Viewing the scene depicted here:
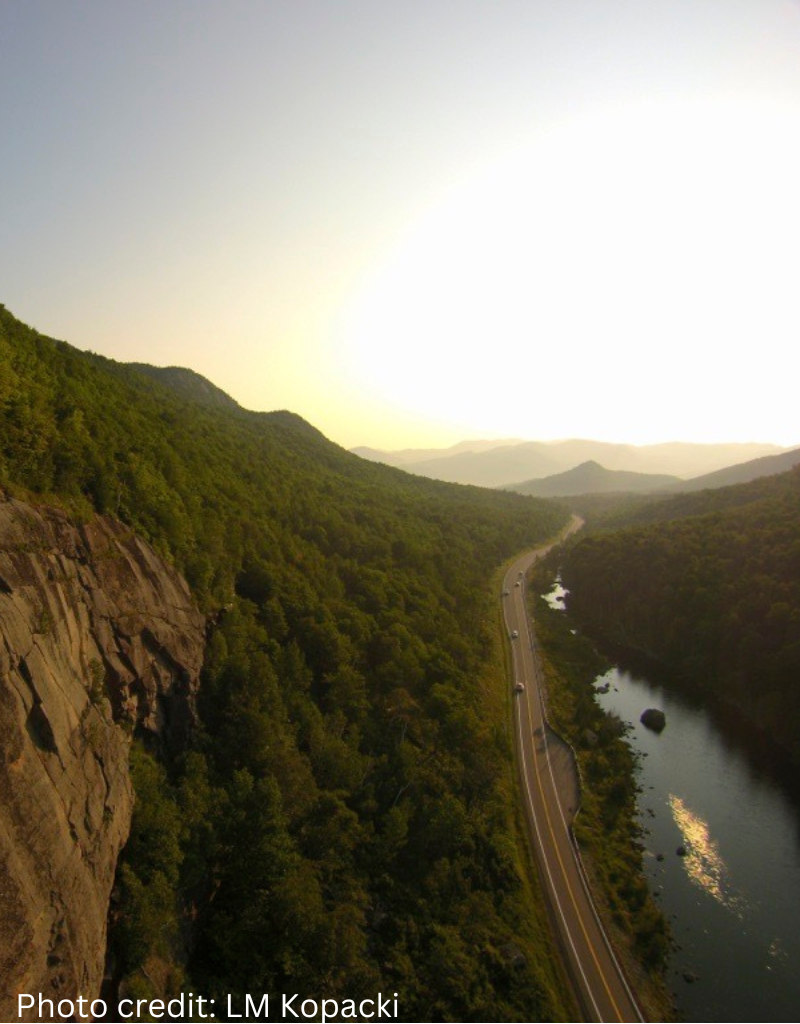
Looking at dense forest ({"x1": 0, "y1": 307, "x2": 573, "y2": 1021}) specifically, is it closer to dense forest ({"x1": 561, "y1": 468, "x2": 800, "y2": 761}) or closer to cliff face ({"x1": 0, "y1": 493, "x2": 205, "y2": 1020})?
cliff face ({"x1": 0, "y1": 493, "x2": 205, "y2": 1020})

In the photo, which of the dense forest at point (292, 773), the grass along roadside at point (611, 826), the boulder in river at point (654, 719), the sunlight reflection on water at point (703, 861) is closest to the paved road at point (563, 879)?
the grass along roadside at point (611, 826)

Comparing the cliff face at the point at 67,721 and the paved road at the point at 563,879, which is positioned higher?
the cliff face at the point at 67,721

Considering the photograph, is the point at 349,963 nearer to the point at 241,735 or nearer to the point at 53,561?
the point at 241,735

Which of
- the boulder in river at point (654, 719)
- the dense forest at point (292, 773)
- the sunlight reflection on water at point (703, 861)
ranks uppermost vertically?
the dense forest at point (292, 773)

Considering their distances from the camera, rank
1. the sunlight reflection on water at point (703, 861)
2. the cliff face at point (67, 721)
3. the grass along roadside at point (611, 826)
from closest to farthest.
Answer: the cliff face at point (67, 721) < the grass along roadside at point (611, 826) < the sunlight reflection on water at point (703, 861)

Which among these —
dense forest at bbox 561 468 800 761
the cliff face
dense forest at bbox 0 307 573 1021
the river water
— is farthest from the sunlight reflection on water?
the cliff face

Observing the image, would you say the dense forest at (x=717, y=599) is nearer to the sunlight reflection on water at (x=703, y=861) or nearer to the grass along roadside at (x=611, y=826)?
the grass along roadside at (x=611, y=826)
